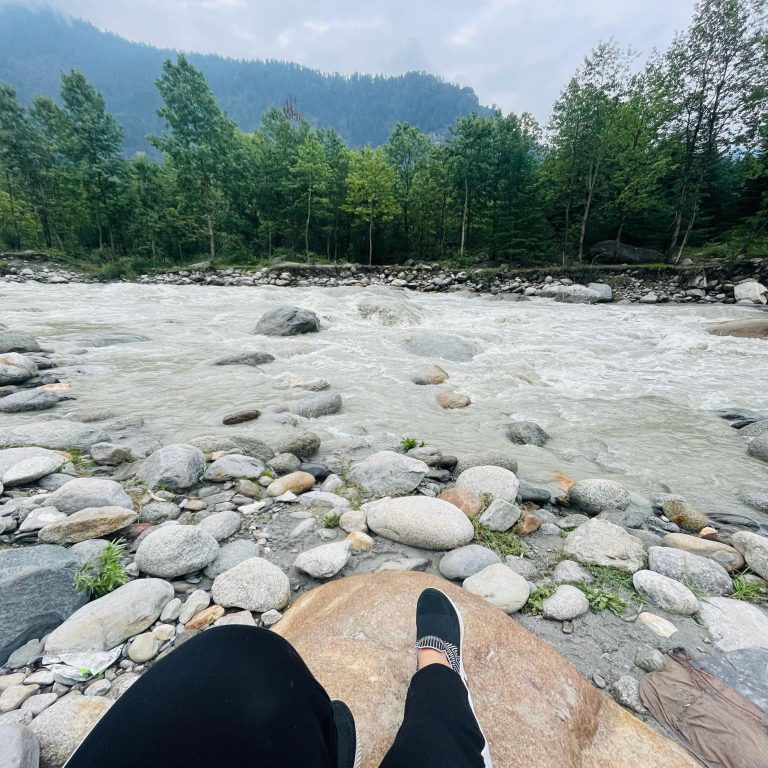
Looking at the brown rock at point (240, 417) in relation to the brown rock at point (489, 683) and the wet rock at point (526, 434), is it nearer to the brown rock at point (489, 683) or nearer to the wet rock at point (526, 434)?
the brown rock at point (489, 683)

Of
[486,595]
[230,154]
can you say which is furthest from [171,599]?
[230,154]

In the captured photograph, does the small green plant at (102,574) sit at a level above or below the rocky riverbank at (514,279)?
below

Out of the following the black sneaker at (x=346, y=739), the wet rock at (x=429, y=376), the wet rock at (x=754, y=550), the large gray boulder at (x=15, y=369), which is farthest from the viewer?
the wet rock at (x=429, y=376)

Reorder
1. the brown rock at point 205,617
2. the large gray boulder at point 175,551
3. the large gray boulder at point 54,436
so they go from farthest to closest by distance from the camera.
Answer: the large gray boulder at point 54,436 < the large gray boulder at point 175,551 < the brown rock at point 205,617

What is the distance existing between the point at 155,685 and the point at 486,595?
156 centimetres

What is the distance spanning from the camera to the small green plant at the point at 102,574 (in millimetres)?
1750

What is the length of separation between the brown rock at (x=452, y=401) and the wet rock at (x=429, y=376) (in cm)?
86

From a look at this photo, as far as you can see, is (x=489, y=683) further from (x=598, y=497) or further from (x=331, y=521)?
(x=598, y=497)

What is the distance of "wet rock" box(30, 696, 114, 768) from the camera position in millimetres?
1097

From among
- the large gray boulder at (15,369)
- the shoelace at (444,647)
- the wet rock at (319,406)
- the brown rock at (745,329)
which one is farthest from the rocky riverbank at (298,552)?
the brown rock at (745,329)

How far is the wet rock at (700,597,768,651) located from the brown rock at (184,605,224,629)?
2344 millimetres

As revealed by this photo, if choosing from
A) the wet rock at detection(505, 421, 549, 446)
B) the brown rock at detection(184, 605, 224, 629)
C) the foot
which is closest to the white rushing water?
the wet rock at detection(505, 421, 549, 446)

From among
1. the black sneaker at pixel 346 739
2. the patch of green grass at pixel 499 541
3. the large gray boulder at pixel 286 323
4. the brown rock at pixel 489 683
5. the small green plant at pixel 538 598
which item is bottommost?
the patch of green grass at pixel 499 541

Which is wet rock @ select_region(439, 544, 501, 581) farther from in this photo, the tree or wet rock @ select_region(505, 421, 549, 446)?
the tree
